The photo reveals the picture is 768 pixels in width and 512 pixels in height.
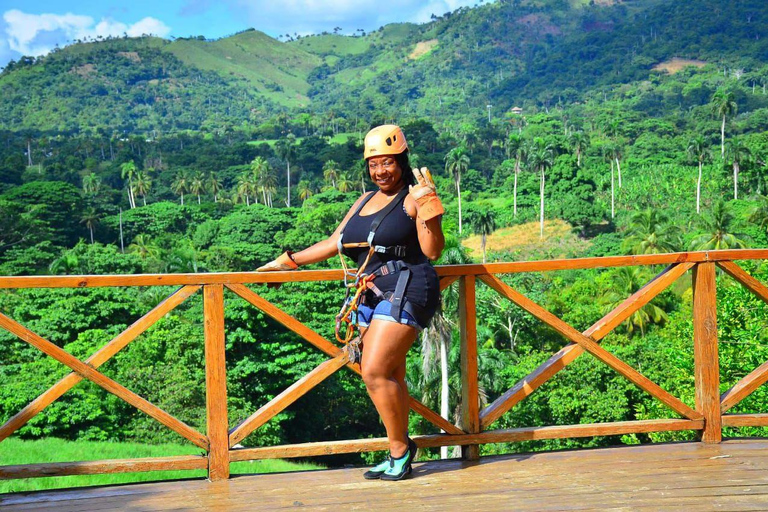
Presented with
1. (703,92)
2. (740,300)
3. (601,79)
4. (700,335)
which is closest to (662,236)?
(740,300)

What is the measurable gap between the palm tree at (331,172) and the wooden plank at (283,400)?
11417cm

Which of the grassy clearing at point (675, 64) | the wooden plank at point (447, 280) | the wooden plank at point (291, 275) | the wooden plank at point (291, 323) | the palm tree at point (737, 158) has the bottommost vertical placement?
the wooden plank at point (291, 323)

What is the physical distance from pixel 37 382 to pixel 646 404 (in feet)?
63.6

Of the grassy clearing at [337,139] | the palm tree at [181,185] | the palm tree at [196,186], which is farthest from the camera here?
the grassy clearing at [337,139]

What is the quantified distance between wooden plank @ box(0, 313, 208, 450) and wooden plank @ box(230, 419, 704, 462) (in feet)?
0.83

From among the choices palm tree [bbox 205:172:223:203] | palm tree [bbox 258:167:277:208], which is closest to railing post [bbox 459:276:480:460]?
palm tree [bbox 205:172:223:203]

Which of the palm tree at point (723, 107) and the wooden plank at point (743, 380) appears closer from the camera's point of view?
the wooden plank at point (743, 380)

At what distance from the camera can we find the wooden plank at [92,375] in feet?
12.8

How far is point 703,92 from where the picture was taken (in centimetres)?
15662

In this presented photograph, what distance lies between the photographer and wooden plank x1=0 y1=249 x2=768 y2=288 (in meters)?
3.92

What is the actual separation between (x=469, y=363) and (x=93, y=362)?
1.78m

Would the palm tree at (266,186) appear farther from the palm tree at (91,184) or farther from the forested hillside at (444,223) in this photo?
the palm tree at (91,184)

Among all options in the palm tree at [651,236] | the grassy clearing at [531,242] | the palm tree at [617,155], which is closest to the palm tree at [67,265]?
the palm tree at [651,236]

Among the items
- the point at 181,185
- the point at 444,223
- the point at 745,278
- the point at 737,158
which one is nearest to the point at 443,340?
the point at 745,278
